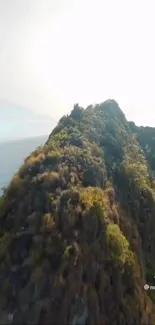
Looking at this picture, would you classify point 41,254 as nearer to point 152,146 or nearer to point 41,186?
point 41,186

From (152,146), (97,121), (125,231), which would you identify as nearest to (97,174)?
(125,231)

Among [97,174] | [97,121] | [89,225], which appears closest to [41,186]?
[89,225]

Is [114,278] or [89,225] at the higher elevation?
[89,225]

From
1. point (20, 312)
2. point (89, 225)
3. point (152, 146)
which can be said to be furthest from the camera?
point (152, 146)

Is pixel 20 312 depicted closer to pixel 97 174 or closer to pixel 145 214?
pixel 97 174

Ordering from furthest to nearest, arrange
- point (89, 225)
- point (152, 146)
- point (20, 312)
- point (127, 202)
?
point (152, 146) < point (127, 202) < point (89, 225) < point (20, 312)

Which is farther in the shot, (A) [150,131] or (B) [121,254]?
(A) [150,131]

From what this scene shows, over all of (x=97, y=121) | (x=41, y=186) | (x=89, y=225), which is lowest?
(x=89, y=225)
